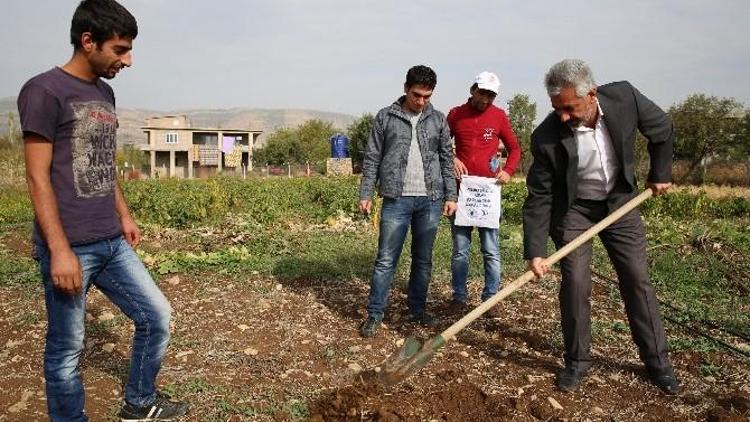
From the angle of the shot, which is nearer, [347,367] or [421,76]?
[347,367]

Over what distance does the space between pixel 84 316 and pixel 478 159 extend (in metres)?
3.23

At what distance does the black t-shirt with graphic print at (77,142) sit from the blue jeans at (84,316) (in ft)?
0.34

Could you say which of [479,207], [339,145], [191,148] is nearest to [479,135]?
[479,207]

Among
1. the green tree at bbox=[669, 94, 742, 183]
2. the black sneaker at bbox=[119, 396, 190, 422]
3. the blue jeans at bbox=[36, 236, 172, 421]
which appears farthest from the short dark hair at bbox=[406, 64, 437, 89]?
the green tree at bbox=[669, 94, 742, 183]

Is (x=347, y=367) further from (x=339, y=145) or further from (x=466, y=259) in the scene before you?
(x=339, y=145)

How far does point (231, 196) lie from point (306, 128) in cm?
5097

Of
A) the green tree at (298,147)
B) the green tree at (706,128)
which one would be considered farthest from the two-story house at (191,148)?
the green tree at (706,128)

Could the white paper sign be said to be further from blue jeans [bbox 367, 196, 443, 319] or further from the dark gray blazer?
the dark gray blazer

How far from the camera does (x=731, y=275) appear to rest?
5.84 meters

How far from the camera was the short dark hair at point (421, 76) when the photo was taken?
396 centimetres

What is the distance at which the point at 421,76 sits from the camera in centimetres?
396

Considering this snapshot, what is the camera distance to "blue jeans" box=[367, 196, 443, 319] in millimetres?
4152

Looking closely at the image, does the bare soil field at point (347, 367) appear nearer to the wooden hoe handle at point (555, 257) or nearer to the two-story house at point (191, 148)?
the wooden hoe handle at point (555, 257)

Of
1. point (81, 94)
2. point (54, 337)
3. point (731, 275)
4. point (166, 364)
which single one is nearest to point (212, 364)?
point (166, 364)
